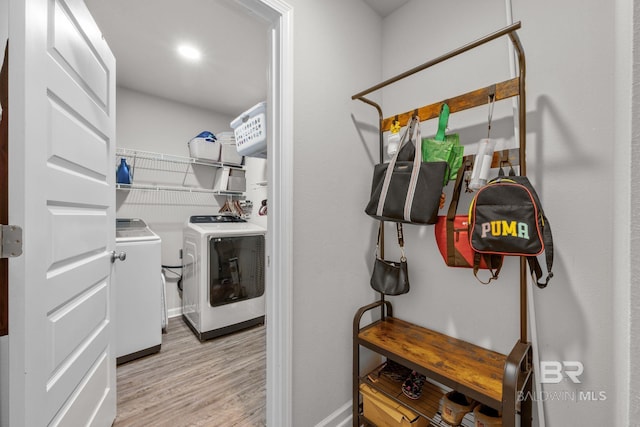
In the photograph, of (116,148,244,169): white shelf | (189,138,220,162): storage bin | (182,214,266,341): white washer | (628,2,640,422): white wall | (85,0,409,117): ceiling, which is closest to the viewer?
(628,2,640,422): white wall

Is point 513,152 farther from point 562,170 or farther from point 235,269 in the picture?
point 235,269

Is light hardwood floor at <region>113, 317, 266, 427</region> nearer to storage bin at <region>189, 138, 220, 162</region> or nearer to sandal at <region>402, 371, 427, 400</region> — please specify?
sandal at <region>402, 371, 427, 400</region>

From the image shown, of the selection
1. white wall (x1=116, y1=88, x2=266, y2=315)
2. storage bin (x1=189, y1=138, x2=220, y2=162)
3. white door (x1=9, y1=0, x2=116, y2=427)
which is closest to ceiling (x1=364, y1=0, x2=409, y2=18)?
white door (x1=9, y1=0, x2=116, y2=427)

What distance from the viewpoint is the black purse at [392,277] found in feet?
4.54

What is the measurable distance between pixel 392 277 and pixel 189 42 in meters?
2.22

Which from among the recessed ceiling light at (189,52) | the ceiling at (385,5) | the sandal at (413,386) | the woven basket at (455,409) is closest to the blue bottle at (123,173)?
the recessed ceiling light at (189,52)

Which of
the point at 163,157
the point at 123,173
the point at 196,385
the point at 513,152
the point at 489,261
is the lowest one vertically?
the point at 196,385

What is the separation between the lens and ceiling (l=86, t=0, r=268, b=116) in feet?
5.40

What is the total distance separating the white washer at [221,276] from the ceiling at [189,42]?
4.61ft

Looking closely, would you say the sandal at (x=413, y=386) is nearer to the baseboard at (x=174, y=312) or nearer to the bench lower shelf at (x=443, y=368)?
the bench lower shelf at (x=443, y=368)

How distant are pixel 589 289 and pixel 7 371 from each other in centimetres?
201

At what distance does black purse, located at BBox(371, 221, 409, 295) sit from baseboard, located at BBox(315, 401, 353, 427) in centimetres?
73

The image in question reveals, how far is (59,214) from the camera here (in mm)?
919

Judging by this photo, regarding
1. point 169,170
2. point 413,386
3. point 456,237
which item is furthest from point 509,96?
point 169,170
